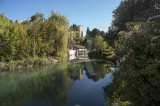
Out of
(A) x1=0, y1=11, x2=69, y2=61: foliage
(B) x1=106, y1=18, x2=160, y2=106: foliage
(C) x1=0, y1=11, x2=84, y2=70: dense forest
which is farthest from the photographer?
(A) x1=0, y1=11, x2=69, y2=61: foliage

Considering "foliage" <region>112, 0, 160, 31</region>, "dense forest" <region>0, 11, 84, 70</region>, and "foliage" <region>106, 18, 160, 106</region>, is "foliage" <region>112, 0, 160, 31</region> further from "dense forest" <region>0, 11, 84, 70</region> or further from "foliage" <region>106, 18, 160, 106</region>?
"dense forest" <region>0, 11, 84, 70</region>

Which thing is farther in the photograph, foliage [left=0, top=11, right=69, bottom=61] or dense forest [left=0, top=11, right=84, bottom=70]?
foliage [left=0, top=11, right=69, bottom=61]

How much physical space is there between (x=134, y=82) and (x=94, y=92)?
3606 millimetres

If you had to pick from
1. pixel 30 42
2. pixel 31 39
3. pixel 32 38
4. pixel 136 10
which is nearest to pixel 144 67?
pixel 136 10

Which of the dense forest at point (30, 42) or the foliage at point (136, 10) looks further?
the dense forest at point (30, 42)

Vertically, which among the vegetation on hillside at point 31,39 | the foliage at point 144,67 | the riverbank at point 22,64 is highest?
the vegetation on hillside at point 31,39

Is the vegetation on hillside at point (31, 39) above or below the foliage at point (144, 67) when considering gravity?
above

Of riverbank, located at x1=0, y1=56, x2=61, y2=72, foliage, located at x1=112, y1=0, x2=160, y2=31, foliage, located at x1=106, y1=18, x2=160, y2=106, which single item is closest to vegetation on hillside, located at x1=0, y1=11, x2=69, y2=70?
riverbank, located at x1=0, y1=56, x2=61, y2=72

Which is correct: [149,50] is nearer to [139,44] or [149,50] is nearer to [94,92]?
[139,44]

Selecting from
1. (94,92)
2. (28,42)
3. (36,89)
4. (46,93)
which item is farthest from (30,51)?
(94,92)

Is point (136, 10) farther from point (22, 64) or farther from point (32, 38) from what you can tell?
point (32, 38)

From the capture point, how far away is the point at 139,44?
Result: 190 centimetres

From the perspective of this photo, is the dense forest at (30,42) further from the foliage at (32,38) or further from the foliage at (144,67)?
the foliage at (144,67)

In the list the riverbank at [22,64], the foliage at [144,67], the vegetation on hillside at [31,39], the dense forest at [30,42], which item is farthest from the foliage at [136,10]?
the vegetation on hillside at [31,39]
